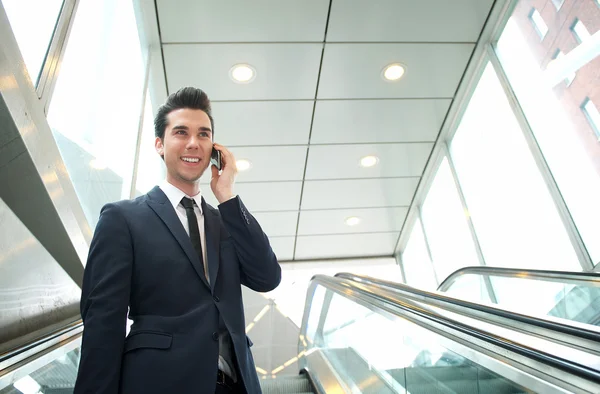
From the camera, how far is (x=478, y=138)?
17.2 ft

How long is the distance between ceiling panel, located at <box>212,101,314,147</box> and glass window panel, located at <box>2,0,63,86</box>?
2.96 m

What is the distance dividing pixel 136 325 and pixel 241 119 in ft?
14.5

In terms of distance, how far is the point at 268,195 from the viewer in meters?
6.89

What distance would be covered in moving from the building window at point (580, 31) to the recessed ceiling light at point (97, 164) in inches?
154

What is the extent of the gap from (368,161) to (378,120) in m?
0.86

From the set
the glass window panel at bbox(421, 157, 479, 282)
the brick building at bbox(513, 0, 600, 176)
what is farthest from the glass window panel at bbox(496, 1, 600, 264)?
the glass window panel at bbox(421, 157, 479, 282)

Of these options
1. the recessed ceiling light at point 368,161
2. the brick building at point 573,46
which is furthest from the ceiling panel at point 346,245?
the brick building at point 573,46

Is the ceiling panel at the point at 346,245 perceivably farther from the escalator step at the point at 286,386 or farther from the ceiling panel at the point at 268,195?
the escalator step at the point at 286,386

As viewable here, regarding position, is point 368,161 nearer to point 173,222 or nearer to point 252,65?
point 252,65

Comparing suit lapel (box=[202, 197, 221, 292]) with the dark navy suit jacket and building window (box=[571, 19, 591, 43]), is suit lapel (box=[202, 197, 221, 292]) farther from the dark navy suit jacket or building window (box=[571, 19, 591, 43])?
building window (box=[571, 19, 591, 43])

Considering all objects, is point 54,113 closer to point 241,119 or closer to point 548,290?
point 241,119

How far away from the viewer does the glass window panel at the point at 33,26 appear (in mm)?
1792

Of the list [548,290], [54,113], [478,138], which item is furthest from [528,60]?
[54,113]

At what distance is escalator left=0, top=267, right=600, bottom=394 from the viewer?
1084mm
